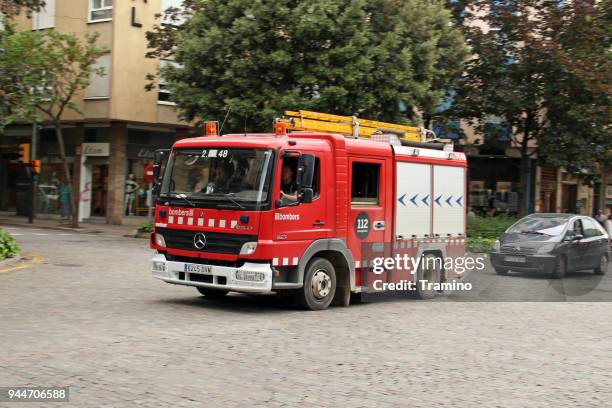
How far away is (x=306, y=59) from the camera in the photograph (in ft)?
74.3

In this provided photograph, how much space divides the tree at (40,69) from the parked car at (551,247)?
1222 centimetres

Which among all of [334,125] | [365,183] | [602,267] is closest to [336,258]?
[365,183]

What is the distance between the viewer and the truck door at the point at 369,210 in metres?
11.5

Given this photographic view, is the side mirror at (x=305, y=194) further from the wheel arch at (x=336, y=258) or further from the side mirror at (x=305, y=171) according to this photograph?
the wheel arch at (x=336, y=258)

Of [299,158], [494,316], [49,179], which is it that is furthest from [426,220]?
[49,179]

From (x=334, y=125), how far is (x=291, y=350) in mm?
5113

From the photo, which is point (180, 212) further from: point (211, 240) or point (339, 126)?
point (339, 126)

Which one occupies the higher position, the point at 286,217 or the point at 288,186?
Result: the point at 288,186

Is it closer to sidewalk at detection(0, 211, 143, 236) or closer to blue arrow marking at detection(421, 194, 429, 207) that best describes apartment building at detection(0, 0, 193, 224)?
sidewalk at detection(0, 211, 143, 236)

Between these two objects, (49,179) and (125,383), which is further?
(49,179)

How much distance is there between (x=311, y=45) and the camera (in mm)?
22516

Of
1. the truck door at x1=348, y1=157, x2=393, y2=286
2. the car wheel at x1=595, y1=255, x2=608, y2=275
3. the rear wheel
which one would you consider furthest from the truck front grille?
the car wheel at x1=595, y1=255, x2=608, y2=275

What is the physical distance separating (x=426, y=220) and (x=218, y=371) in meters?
6.70

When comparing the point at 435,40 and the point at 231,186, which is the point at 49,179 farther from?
the point at 231,186
